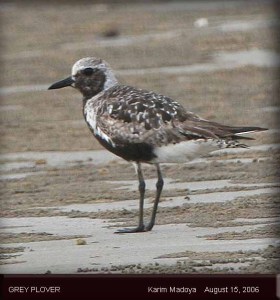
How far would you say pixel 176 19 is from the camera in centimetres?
1523

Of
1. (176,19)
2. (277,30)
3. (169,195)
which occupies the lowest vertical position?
(176,19)

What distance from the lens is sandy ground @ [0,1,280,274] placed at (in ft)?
22.6

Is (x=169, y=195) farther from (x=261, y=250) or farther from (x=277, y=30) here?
(x=277, y=30)

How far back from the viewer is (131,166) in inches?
397

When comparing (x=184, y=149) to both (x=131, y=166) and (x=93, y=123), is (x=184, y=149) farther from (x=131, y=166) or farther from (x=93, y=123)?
(x=131, y=166)

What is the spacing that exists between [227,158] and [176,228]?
251 cm

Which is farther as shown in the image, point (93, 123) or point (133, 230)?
point (93, 123)

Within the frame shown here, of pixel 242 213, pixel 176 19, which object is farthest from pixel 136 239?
pixel 176 19

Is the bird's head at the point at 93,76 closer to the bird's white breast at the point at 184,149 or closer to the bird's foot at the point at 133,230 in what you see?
the bird's white breast at the point at 184,149
